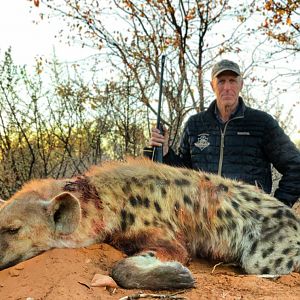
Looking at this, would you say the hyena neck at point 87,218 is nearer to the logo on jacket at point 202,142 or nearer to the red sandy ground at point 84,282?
the red sandy ground at point 84,282

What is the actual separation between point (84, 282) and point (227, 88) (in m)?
3.69

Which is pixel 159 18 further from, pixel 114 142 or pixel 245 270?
pixel 245 270

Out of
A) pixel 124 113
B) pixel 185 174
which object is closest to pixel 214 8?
pixel 124 113

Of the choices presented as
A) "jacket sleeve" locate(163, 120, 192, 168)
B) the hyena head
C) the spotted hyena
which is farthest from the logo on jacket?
the hyena head

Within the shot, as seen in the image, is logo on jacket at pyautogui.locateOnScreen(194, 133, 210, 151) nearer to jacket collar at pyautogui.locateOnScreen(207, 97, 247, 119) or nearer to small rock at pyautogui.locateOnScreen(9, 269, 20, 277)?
jacket collar at pyautogui.locateOnScreen(207, 97, 247, 119)

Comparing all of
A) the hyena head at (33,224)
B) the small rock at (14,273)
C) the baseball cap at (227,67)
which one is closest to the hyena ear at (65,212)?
the hyena head at (33,224)

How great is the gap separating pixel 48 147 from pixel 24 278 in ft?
20.4

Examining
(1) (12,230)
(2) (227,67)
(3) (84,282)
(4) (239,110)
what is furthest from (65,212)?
(2) (227,67)

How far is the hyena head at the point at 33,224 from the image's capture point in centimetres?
354

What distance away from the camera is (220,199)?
14.2 feet

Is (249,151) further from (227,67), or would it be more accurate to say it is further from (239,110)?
(227,67)

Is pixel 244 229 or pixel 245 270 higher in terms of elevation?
pixel 244 229

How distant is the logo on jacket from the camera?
6.21m

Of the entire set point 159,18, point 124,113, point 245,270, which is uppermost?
point 159,18
